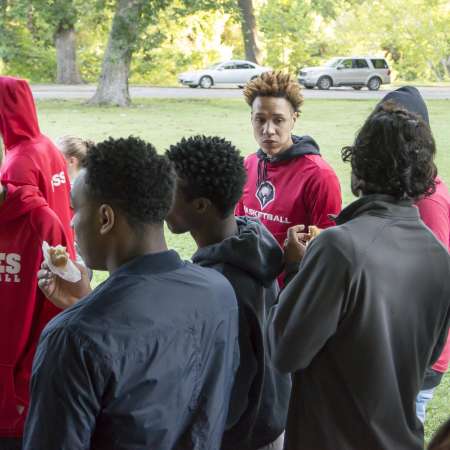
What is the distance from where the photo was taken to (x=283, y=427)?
184 cm

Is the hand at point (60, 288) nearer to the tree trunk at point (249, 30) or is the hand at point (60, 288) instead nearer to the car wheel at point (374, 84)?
the tree trunk at point (249, 30)

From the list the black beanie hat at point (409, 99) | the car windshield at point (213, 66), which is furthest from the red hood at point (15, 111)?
the car windshield at point (213, 66)

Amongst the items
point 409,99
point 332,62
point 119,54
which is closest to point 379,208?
point 409,99

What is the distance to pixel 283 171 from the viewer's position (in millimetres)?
2613

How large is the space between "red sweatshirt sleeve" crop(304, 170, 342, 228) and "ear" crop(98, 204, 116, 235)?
1.23 m

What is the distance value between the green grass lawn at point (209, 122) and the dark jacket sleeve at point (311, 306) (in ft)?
17.5

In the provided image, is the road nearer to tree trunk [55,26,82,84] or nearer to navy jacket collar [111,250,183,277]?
tree trunk [55,26,82,84]

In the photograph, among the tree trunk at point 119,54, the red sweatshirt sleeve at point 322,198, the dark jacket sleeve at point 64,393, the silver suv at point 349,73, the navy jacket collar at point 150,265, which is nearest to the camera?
the dark jacket sleeve at point 64,393

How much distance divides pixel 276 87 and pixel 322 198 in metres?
0.51

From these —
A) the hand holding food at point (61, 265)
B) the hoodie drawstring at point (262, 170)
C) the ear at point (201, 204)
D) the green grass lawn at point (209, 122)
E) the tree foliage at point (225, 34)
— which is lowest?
the green grass lawn at point (209, 122)

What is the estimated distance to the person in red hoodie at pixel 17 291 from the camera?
1.90 metres

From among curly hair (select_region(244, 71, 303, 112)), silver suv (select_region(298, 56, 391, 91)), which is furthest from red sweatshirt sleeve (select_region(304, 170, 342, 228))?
silver suv (select_region(298, 56, 391, 91))

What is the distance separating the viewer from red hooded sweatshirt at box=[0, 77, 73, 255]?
260cm

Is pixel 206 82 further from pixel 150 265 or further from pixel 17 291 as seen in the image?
pixel 150 265
